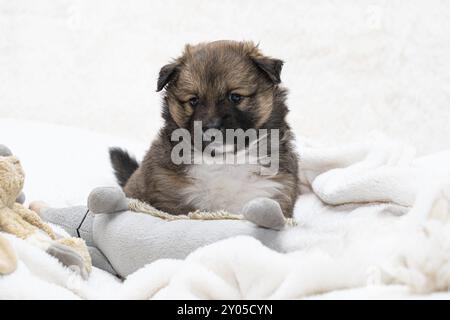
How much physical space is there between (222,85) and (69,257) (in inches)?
33.5

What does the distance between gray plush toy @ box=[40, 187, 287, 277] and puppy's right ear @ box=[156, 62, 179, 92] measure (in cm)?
53

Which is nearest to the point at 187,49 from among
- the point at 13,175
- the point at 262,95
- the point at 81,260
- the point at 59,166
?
the point at 262,95

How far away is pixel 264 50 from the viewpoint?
333 centimetres

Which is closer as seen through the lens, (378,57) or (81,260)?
(81,260)

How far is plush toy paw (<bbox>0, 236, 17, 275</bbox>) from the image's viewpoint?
1.20 m

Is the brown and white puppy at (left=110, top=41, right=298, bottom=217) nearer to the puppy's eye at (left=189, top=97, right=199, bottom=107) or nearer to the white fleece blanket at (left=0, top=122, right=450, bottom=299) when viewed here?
the puppy's eye at (left=189, top=97, right=199, bottom=107)

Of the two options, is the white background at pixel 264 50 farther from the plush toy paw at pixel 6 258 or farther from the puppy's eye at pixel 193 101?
the plush toy paw at pixel 6 258

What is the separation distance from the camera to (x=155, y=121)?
350cm

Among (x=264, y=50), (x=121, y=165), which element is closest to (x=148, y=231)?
(x=121, y=165)

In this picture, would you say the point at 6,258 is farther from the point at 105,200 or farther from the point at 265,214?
the point at 265,214

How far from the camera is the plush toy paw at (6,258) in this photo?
1.20 m

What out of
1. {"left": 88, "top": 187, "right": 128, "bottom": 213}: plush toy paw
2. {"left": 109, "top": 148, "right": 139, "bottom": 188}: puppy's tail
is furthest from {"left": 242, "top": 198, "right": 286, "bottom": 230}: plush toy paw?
{"left": 109, "top": 148, "right": 139, "bottom": 188}: puppy's tail

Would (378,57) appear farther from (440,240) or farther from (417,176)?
(440,240)

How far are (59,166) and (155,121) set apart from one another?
3.22 ft
